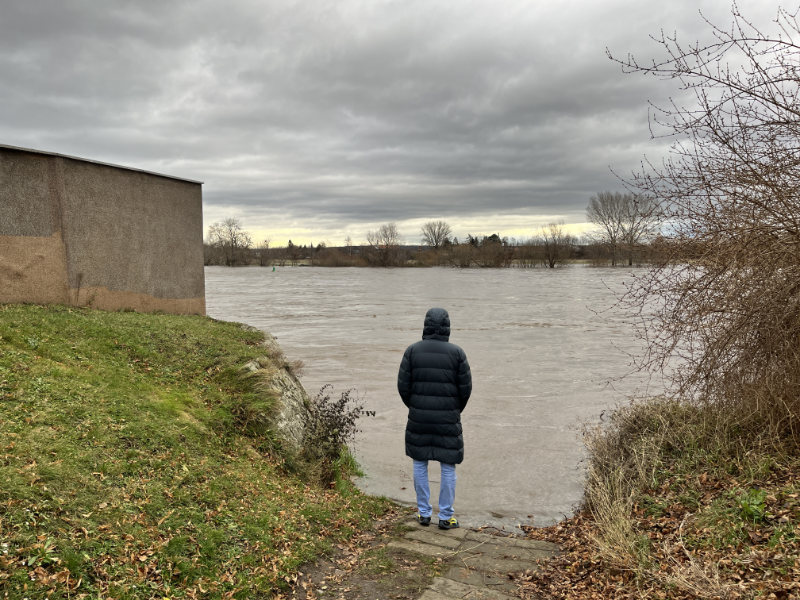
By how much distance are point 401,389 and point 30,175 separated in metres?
7.41

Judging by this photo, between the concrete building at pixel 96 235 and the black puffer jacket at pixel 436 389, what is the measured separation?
6919 mm

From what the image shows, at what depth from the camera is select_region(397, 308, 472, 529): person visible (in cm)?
620

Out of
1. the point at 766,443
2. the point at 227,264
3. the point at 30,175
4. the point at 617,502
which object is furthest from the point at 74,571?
the point at 227,264

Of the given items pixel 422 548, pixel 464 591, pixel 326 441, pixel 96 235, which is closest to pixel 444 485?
pixel 422 548

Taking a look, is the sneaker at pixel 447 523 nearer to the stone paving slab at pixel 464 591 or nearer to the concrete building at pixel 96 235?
the stone paving slab at pixel 464 591

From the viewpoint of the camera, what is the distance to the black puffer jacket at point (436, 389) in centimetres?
620

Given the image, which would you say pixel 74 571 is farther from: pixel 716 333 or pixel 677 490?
pixel 716 333

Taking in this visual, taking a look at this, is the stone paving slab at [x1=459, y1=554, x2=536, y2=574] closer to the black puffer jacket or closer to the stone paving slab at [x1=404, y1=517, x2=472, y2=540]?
the stone paving slab at [x1=404, y1=517, x2=472, y2=540]

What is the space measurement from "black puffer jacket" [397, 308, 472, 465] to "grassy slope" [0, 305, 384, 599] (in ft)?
4.08

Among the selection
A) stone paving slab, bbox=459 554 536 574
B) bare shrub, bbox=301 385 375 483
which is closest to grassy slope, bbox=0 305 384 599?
bare shrub, bbox=301 385 375 483

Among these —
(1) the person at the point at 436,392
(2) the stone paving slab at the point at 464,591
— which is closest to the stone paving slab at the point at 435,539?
(1) the person at the point at 436,392

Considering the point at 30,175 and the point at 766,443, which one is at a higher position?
the point at 30,175

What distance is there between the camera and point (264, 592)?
4320mm

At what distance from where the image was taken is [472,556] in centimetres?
559
